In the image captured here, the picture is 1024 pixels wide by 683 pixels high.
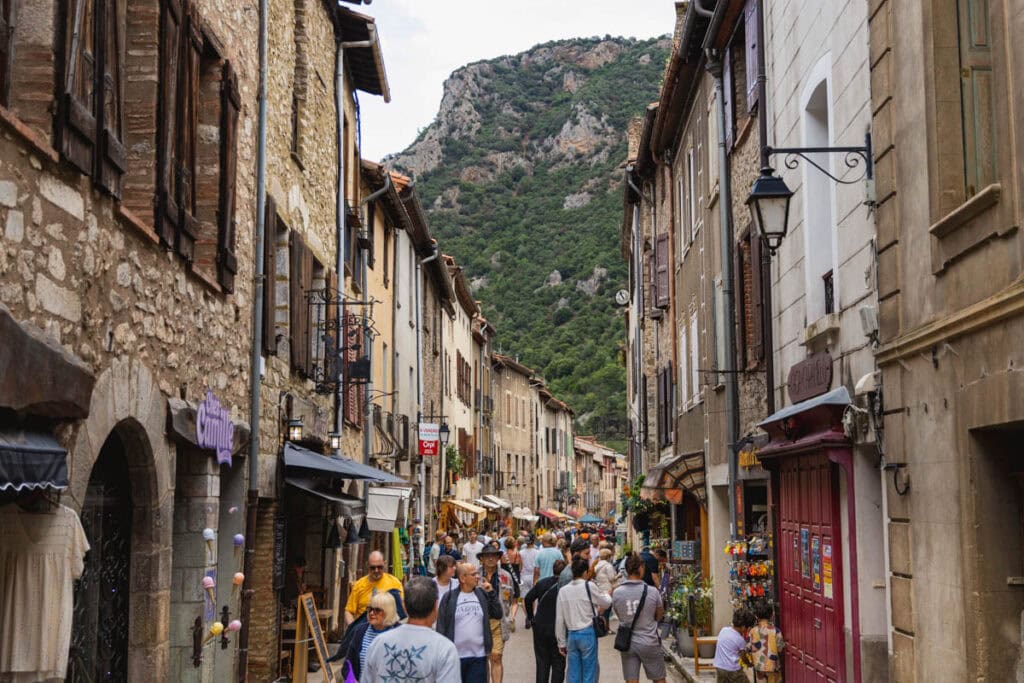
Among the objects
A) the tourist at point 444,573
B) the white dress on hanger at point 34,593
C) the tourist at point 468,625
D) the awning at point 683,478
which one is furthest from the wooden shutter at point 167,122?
the awning at point 683,478

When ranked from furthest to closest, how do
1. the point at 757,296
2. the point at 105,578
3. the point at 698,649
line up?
1. the point at 698,649
2. the point at 757,296
3. the point at 105,578

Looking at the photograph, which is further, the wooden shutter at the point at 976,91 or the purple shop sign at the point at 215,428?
the purple shop sign at the point at 215,428

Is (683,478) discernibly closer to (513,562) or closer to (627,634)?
(513,562)

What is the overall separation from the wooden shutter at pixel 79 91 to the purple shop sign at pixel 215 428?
11.1 feet

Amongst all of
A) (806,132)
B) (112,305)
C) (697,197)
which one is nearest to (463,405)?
(697,197)

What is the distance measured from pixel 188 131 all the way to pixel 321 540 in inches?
313

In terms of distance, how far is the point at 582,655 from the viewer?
11633 millimetres

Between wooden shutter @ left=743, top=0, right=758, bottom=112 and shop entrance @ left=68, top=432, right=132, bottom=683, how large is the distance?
8.26 meters

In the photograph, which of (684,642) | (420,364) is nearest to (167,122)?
(684,642)

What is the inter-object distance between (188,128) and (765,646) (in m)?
6.70

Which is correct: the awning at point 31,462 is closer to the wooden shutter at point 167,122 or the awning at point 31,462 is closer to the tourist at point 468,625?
the wooden shutter at point 167,122

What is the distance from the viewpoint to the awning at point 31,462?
5.67m

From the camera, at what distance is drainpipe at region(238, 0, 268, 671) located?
12.5 metres

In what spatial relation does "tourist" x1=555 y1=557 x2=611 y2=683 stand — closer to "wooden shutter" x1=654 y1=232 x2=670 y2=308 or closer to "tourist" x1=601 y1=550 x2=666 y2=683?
"tourist" x1=601 y1=550 x2=666 y2=683
